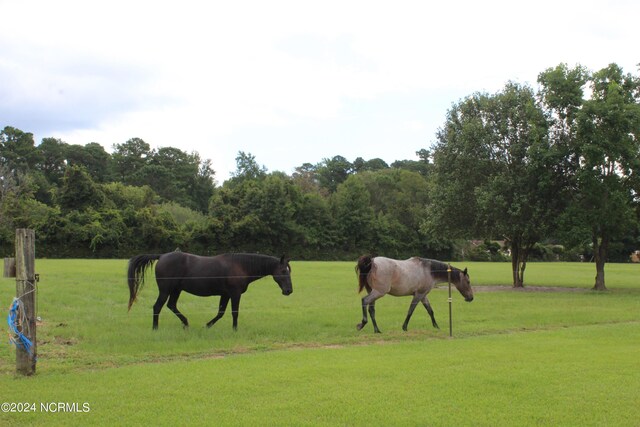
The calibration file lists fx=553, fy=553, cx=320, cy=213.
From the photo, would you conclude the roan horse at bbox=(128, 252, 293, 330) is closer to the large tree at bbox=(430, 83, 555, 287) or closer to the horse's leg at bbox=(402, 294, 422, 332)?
the horse's leg at bbox=(402, 294, 422, 332)

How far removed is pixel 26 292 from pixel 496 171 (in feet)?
78.3

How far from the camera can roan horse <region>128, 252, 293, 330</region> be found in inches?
516

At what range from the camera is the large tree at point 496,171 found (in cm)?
2600

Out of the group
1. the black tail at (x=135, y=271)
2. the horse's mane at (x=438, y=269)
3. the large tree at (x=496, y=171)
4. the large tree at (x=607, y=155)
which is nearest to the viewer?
the black tail at (x=135, y=271)

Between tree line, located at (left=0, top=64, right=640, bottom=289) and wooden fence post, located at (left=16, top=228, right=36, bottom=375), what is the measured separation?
2157cm

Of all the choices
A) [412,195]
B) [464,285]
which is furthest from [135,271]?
[412,195]

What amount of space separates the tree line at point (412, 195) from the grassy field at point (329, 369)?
9653 millimetres

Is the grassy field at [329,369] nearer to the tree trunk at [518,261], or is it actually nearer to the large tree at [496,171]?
the large tree at [496,171]

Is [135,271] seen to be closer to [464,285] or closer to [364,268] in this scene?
[364,268]

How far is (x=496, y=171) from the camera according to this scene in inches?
1102

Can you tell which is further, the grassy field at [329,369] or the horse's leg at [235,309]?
the horse's leg at [235,309]

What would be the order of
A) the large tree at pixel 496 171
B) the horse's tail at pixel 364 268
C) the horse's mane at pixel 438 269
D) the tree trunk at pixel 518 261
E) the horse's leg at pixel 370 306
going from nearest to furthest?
the horse's leg at pixel 370 306, the horse's tail at pixel 364 268, the horse's mane at pixel 438 269, the large tree at pixel 496 171, the tree trunk at pixel 518 261

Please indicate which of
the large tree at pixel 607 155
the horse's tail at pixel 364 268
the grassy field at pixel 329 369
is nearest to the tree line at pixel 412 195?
the large tree at pixel 607 155

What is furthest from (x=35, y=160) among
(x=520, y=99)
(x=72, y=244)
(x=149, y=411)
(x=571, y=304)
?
(x=149, y=411)
